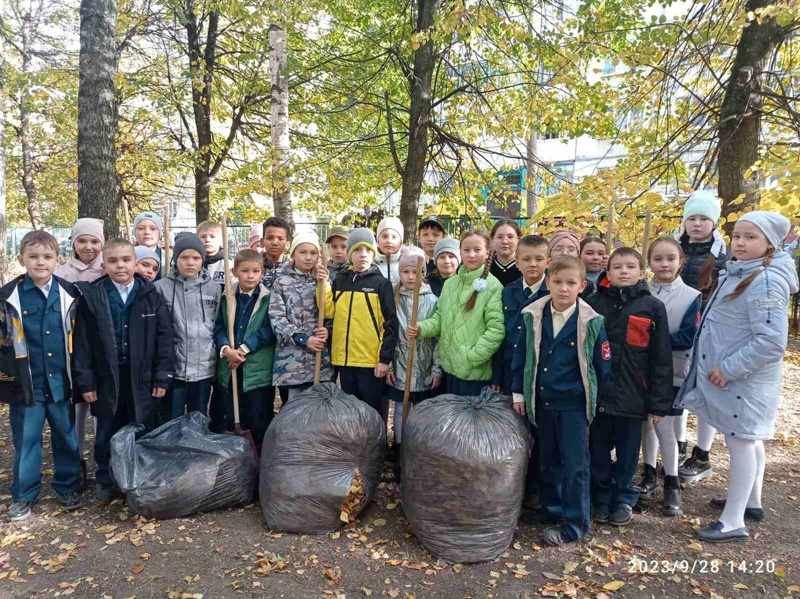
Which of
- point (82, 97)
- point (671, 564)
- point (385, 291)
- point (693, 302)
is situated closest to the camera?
point (671, 564)

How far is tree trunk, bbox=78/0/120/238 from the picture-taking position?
4398 mm

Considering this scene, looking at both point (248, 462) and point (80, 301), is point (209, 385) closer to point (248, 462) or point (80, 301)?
Result: point (248, 462)

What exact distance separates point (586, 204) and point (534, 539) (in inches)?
122

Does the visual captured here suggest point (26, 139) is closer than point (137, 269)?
No

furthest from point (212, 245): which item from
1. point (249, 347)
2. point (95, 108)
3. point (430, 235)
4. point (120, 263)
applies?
point (430, 235)

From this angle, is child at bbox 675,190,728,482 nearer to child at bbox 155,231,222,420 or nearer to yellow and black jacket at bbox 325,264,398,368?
yellow and black jacket at bbox 325,264,398,368

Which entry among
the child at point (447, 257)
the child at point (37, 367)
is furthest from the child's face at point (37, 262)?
the child at point (447, 257)

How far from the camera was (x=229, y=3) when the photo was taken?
6.84 m

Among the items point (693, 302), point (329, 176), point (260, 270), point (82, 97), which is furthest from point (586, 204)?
point (329, 176)

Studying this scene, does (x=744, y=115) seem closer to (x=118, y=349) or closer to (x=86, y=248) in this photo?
(x=118, y=349)

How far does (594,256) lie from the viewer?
3.52m

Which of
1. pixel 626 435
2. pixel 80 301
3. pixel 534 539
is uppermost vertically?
pixel 80 301

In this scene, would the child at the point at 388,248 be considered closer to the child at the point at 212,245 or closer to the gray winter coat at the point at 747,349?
the child at the point at 212,245

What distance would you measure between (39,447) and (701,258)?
14.5 ft
